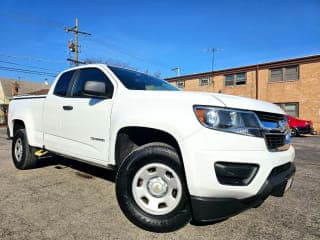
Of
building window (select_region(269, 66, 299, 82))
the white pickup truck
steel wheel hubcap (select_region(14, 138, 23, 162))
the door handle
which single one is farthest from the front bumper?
building window (select_region(269, 66, 299, 82))

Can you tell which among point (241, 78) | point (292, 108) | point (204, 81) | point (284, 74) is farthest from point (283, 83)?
point (204, 81)

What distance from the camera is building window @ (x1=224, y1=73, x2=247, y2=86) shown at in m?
23.3

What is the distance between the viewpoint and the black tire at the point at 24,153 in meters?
4.72

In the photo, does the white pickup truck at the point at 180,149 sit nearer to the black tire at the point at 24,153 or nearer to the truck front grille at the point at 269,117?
the truck front grille at the point at 269,117

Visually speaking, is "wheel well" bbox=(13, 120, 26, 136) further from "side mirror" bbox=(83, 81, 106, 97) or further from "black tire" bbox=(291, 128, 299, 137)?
"black tire" bbox=(291, 128, 299, 137)

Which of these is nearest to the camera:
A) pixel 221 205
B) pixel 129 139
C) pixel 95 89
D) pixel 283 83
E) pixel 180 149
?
pixel 221 205

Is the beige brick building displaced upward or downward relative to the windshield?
upward

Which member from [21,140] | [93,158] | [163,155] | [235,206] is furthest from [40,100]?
[235,206]

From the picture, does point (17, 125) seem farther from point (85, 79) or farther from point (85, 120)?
point (85, 120)

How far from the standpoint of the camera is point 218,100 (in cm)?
239

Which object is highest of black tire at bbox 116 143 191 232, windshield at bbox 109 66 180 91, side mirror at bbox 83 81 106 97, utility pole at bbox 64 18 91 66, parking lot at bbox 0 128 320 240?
utility pole at bbox 64 18 91 66

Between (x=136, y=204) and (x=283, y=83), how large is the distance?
2114 cm

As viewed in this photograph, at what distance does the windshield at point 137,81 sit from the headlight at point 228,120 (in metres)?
1.24

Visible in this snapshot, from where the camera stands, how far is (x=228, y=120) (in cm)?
231
